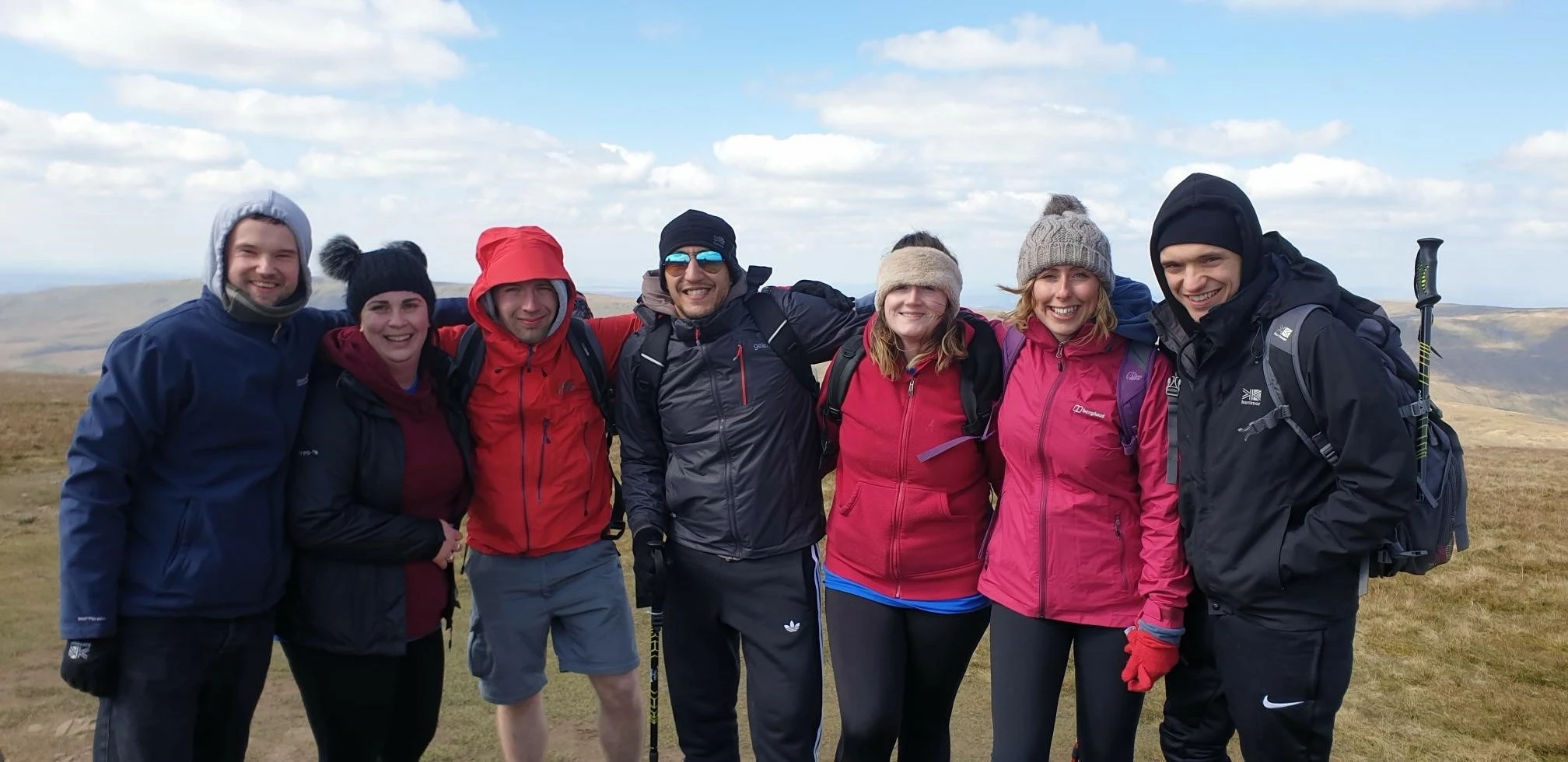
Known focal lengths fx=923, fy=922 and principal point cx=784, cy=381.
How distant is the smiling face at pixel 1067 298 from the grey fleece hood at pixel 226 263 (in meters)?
4.10

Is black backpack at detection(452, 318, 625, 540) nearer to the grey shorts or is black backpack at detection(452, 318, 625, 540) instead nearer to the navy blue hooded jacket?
the grey shorts

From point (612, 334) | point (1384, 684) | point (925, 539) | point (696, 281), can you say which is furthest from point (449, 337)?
point (1384, 684)

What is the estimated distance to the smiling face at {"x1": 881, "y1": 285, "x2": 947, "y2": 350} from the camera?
5.36 metres

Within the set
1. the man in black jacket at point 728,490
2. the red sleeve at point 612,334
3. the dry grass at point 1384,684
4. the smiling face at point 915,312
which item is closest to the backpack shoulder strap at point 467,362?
the red sleeve at point 612,334

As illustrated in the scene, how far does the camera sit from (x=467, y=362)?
19.0 feet

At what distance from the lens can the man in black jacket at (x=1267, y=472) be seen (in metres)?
4.23

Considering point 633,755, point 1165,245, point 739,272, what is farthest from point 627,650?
point 1165,245

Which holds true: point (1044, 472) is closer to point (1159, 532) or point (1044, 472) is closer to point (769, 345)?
point (1159, 532)

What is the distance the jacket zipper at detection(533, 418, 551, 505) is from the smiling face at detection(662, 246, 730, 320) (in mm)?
1151

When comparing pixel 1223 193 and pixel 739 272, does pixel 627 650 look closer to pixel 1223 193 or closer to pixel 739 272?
pixel 739 272

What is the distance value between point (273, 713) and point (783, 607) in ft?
17.9

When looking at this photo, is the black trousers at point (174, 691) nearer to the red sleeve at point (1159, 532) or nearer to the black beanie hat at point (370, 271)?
the black beanie hat at point (370, 271)

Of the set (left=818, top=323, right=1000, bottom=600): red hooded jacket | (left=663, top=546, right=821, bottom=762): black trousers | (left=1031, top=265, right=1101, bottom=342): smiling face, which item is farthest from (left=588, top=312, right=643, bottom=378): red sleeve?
(left=1031, top=265, right=1101, bottom=342): smiling face

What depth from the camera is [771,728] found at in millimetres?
5824
